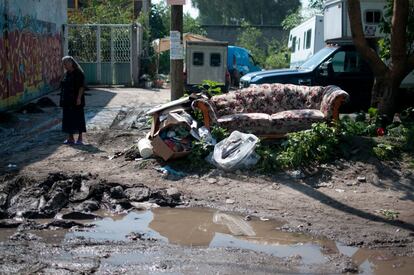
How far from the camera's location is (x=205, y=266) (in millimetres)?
5012

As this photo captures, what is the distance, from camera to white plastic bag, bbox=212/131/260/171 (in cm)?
830

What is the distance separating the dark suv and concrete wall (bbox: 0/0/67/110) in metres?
6.08

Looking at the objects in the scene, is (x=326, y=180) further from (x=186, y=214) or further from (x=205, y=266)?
(x=205, y=266)

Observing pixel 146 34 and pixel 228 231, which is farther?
pixel 146 34

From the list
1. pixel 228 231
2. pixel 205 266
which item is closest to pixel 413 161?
pixel 228 231

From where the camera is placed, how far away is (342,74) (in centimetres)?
1299

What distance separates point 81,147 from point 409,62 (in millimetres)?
5774

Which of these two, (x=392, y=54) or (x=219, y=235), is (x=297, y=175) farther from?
(x=392, y=54)

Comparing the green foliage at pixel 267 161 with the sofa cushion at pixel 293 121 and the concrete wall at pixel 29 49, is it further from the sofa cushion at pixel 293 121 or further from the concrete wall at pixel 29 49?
the concrete wall at pixel 29 49

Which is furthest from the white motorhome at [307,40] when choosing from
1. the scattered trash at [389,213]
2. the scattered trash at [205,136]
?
the scattered trash at [389,213]

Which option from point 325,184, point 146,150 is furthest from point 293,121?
point 146,150

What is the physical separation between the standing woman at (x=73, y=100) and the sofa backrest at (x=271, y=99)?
238 centimetres

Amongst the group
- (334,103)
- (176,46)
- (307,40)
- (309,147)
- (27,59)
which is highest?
(307,40)

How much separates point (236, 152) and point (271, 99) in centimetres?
187
